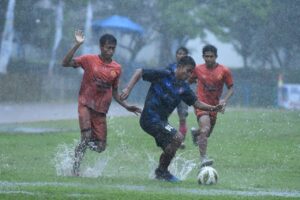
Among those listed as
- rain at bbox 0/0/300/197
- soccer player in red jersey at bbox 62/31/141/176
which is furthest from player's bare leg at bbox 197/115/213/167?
rain at bbox 0/0/300/197

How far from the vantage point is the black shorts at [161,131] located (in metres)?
9.80

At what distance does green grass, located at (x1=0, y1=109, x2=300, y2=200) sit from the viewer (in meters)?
8.82

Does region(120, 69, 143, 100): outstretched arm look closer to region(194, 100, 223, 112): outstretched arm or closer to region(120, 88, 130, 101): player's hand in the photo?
region(120, 88, 130, 101): player's hand

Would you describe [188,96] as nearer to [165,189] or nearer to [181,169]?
[165,189]

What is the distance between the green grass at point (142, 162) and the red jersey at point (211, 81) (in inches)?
37.9

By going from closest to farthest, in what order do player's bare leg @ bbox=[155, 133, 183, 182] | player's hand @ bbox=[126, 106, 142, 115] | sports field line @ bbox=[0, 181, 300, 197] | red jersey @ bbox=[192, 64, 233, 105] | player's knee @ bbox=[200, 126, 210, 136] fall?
sports field line @ bbox=[0, 181, 300, 197] < player's bare leg @ bbox=[155, 133, 183, 182] < player's hand @ bbox=[126, 106, 142, 115] < player's knee @ bbox=[200, 126, 210, 136] < red jersey @ bbox=[192, 64, 233, 105]

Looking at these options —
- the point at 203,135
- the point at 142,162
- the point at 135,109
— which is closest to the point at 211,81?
the point at 203,135

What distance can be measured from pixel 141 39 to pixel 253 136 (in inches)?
904

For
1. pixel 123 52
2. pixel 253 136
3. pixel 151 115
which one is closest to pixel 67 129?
pixel 253 136

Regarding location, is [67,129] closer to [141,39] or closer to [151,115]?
[151,115]

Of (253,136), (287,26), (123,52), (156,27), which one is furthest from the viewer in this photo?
(123,52)

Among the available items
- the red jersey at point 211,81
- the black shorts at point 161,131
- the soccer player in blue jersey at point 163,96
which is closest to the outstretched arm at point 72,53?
the soccer player in blue jersey at point 163,96

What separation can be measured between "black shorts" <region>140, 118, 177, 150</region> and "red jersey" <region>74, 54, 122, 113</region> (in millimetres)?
808

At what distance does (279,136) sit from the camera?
57.1 ft
